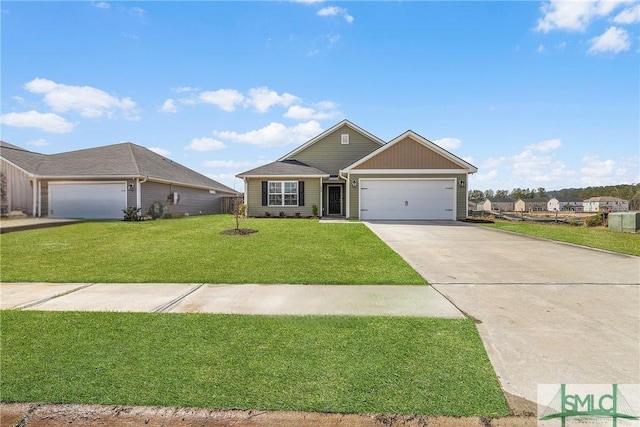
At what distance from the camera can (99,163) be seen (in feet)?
61.1

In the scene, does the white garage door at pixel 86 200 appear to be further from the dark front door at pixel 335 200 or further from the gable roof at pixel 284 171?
the dark front door at pixel 335 200

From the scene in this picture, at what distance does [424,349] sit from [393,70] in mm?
14525

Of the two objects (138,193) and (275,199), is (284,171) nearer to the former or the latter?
(275,199)

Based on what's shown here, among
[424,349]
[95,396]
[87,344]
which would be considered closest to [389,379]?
[424,349]

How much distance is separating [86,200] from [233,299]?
1774 cm

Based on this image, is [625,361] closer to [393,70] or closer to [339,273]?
[339,273]

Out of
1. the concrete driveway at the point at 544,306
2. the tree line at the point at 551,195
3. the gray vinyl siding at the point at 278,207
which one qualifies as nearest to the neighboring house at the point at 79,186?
the gray vinyl siding at the point at 278,207

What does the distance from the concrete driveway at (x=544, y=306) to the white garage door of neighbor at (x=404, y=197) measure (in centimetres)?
798

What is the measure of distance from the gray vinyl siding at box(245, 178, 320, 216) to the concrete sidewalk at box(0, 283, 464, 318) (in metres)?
13.6

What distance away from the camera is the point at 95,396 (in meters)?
2.43

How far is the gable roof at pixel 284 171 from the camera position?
741 inches

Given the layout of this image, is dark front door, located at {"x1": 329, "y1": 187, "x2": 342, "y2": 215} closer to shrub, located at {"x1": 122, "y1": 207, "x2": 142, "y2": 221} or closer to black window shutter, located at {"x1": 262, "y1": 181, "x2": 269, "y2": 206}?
black window shutter, located at {"x1": 262, "y1": 181, "x2": 269, "y2": 206}

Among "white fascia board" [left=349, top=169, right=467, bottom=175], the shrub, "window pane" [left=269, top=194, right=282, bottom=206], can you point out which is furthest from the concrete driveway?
the shrub

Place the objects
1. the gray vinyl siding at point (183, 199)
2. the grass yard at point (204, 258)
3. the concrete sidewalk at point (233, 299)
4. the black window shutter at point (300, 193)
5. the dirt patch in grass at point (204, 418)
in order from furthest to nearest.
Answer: the black window shutter at point (300, 193)
the gray vinyl siding at point (183, 199)
the grass yard at point (204, 258)
the concrete sidewalk at point (233, 299)
the dirt patch in grass at point (204, 418)
